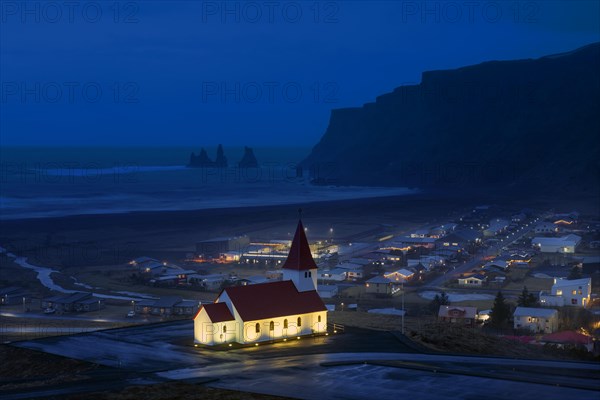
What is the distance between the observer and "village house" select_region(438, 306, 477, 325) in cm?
4359

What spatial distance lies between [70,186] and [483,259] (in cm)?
11703

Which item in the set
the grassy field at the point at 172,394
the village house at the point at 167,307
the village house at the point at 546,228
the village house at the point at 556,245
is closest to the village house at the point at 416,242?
the village house at the point at 556,245

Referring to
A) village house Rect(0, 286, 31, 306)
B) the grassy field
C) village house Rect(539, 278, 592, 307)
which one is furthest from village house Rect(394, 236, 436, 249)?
the grassy field

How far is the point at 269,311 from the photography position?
33094mm

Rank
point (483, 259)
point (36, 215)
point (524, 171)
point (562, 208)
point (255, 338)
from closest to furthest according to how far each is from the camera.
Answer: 1. point (255, 338)
2. point (483, 259)
3. point (36, 215)
4. point (562, 208)
5. point (524, 171)

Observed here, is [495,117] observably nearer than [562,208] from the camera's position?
No

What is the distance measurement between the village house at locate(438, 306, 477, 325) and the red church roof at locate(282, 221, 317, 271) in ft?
38.4

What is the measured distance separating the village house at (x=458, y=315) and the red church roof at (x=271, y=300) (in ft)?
38.2

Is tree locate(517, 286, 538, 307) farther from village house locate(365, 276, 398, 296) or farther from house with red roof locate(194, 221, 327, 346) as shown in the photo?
house with red roof locate(194, 221, 327, 346)

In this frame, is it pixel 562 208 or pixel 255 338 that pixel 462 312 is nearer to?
pixel 255 338

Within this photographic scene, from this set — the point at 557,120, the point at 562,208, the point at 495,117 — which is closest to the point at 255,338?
the point at 562,208

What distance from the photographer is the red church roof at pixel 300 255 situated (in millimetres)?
35312

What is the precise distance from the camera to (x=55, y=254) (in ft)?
236

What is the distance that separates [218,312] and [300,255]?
511 cm
